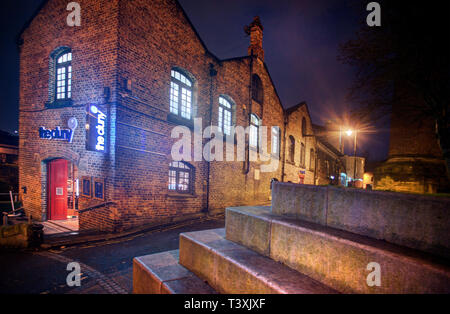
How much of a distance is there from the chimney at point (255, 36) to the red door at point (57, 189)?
12028mm

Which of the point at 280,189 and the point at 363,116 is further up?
the point at 363,116

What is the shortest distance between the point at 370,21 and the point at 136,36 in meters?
7.23

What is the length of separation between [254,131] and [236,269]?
37.0ft

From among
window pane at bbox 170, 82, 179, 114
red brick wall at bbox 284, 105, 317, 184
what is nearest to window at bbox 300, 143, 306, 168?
red brick wall at bbox 284, 105, 317, 184

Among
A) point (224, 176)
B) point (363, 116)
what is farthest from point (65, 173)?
point (363, 116)

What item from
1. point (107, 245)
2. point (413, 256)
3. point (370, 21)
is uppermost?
point (370, 21)

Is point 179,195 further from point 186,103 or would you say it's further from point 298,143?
point 298,143

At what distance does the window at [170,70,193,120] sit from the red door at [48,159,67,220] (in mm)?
5037

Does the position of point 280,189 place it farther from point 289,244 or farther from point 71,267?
point 71,267

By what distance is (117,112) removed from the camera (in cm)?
626

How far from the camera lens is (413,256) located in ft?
5.20

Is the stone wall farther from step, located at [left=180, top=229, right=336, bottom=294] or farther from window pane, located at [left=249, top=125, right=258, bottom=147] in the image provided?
window pane, located at [left=249, top=125, right=258, bottom=147]

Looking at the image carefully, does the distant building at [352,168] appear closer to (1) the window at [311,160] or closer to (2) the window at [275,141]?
(1) the window at [311,160]

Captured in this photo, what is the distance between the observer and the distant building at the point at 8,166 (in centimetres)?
1062
